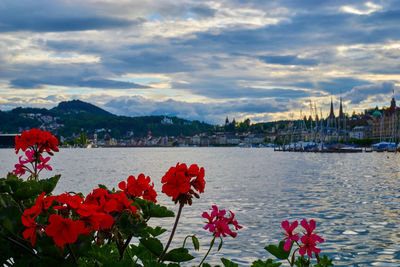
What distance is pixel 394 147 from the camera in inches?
4545

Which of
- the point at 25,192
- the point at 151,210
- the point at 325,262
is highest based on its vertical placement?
the point at 25,192

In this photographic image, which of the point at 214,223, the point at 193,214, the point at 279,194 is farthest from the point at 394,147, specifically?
the point at 214,223

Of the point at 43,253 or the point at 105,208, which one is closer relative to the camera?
the point at 105,208

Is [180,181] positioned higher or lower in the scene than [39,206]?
higher

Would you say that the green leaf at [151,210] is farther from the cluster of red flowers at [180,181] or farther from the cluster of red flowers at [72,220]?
the cluster of red flowers at [72,220]

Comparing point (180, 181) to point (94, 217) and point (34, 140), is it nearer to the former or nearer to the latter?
point (94, 217)

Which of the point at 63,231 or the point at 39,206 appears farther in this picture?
the point at 39,206

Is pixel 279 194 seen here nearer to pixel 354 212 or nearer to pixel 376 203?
pixel 376 203

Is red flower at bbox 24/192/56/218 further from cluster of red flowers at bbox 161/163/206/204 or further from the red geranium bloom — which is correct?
cluster of red flowers at bbox 161/163/206/204

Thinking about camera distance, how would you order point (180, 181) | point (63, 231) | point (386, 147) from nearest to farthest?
point (63, 231) < point (180, 181) < point (386, 147)

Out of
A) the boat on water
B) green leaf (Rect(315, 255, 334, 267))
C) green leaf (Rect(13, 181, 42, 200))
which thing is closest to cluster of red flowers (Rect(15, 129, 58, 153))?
green leaf (Rect(13, 181, 42, 200))

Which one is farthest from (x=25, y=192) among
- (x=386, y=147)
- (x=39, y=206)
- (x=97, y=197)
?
(x=386, y=147)

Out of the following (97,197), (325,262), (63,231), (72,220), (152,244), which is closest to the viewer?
(63,231)

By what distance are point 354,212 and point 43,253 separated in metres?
14.3
